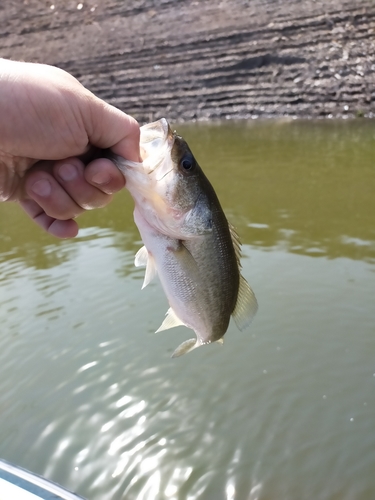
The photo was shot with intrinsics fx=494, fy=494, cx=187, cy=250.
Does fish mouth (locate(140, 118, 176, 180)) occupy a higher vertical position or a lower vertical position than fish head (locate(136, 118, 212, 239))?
higher

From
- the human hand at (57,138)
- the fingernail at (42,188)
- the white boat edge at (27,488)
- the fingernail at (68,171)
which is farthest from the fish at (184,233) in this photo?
the white boat edge at (27,488)

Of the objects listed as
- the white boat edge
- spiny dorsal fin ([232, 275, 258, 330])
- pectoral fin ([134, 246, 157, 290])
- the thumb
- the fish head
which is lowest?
the white boat edge

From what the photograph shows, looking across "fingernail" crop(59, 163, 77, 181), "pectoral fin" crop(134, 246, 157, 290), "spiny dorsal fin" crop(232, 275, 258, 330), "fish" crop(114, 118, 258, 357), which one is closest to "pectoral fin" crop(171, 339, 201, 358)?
"fish" crop(114, 118, 258, 357)

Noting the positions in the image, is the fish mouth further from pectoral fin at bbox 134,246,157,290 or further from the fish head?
pectoral fin at bbox 134,246,157,290

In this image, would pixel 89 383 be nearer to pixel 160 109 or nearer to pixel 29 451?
pixel 29 451

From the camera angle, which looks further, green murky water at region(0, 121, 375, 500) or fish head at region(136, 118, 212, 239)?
green murky water at region(0, 121, 375, 500)

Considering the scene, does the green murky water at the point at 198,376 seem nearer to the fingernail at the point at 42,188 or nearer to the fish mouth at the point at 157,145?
the fingernail at the point at 42,188

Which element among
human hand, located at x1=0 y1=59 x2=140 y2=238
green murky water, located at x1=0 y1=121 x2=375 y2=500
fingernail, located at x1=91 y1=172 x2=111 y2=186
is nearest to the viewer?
human hand, located at x1=0 y1=59 x2=140 y2=238

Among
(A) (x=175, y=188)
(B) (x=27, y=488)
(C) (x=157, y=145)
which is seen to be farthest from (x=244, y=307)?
(B) (x=27, y=488)

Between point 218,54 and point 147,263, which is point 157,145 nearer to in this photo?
point 147,263
